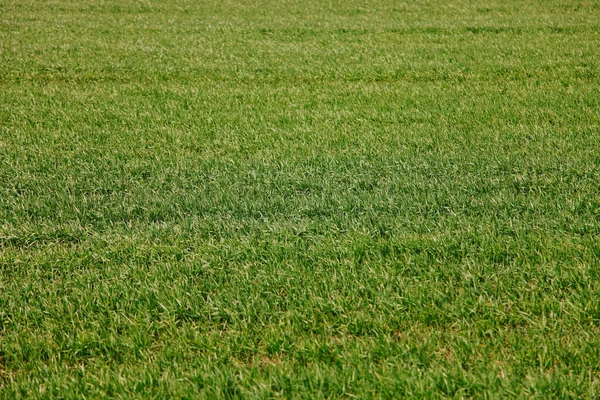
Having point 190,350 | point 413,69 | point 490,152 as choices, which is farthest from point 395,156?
point 413,69

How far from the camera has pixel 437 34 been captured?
1420cm

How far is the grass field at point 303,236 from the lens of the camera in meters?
3.20

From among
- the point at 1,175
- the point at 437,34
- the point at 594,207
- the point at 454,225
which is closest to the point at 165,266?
the point at 454,225

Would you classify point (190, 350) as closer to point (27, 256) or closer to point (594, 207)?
point (27, 256)

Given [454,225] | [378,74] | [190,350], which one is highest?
[378,74]

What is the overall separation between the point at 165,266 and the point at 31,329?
995mm

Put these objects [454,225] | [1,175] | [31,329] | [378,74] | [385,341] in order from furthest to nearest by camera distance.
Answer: [378,74] < [1,175] < [454,225] < [31,329] < [385,341]

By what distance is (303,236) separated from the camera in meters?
4.63

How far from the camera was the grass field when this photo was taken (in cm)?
320

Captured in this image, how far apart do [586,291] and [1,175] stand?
5.49 meters

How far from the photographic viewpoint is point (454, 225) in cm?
467

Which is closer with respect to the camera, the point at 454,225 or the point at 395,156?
the point at 454,225

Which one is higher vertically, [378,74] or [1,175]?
[378,74]

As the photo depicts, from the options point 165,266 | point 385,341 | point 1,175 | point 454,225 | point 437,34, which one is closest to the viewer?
point 385,341
